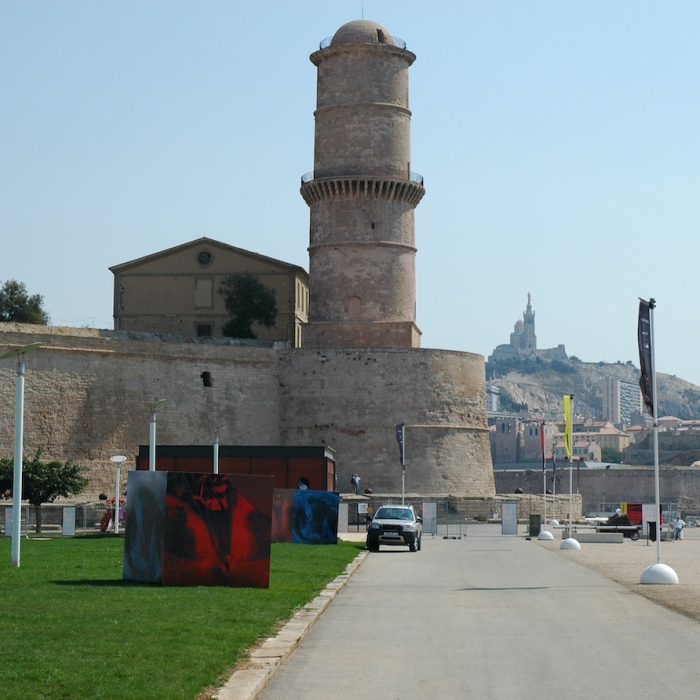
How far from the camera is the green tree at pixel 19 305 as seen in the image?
63.8 meters

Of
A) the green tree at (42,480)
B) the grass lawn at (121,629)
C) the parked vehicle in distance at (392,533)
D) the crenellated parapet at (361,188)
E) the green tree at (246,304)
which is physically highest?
the crenellated parapet at (361,188)

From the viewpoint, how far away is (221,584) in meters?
15.8

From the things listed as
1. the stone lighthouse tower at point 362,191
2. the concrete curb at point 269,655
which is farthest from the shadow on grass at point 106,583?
the stone lighthouse tower at point 362,191

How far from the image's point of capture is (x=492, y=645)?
11.5 m

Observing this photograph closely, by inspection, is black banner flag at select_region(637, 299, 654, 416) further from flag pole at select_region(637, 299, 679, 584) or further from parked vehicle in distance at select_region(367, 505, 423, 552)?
parked vehicle in distance at select_region(367, 505, 423, 552)

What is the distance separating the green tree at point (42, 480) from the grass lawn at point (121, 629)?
24.1 metres

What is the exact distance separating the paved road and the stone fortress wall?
31611 mm

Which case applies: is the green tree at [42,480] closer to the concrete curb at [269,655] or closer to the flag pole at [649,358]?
the flag pole at [649,358]

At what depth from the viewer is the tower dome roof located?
55.2m

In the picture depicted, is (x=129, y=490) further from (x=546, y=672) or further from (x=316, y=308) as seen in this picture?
(x=316, y=308)

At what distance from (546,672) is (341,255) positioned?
4621cm

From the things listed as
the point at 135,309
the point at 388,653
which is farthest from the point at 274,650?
the point at 135,309

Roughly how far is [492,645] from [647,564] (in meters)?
14.1

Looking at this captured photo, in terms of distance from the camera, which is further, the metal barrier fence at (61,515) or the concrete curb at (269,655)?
the metal barrier fence at (61,515)
